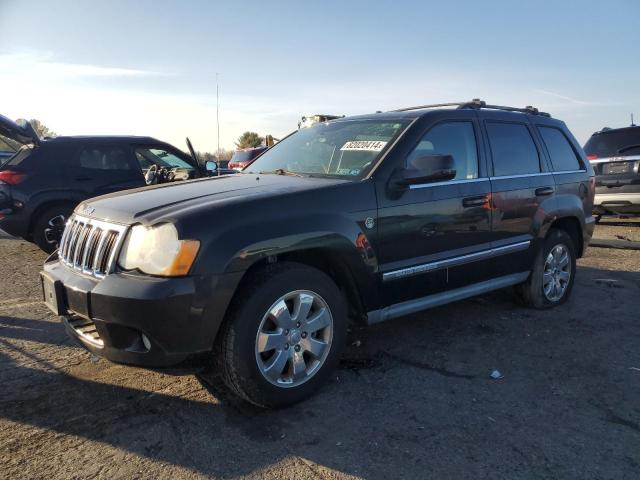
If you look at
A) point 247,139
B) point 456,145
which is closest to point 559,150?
point 456,145

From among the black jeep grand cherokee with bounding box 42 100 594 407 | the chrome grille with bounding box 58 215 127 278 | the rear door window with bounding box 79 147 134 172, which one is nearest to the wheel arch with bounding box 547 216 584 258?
the black jeep grand cherokee with bounding box 42 100 594 407

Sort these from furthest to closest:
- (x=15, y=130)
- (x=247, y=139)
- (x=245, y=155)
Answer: (x=247, y=139) → (x=245, y=155) → (x=15, y=130)

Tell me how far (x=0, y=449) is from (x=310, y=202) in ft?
7.02

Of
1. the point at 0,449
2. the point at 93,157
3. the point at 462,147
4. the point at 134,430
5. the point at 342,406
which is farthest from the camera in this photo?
the point at 93,157

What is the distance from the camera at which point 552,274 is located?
517 centimetres

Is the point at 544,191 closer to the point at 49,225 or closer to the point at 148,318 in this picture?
the point at 148,318

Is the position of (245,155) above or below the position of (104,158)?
below

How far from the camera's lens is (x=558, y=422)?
3014mm

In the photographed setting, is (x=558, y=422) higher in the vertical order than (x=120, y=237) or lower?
lower

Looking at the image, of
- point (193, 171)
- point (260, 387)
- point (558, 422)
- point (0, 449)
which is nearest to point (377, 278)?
point (260, 387)

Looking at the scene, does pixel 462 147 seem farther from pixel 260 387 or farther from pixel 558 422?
pixel 260 387

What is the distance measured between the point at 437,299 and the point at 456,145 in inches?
50.0

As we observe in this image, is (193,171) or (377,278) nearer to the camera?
(377,278)

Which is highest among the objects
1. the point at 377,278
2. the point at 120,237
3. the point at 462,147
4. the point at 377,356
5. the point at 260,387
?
the point at 462,147
